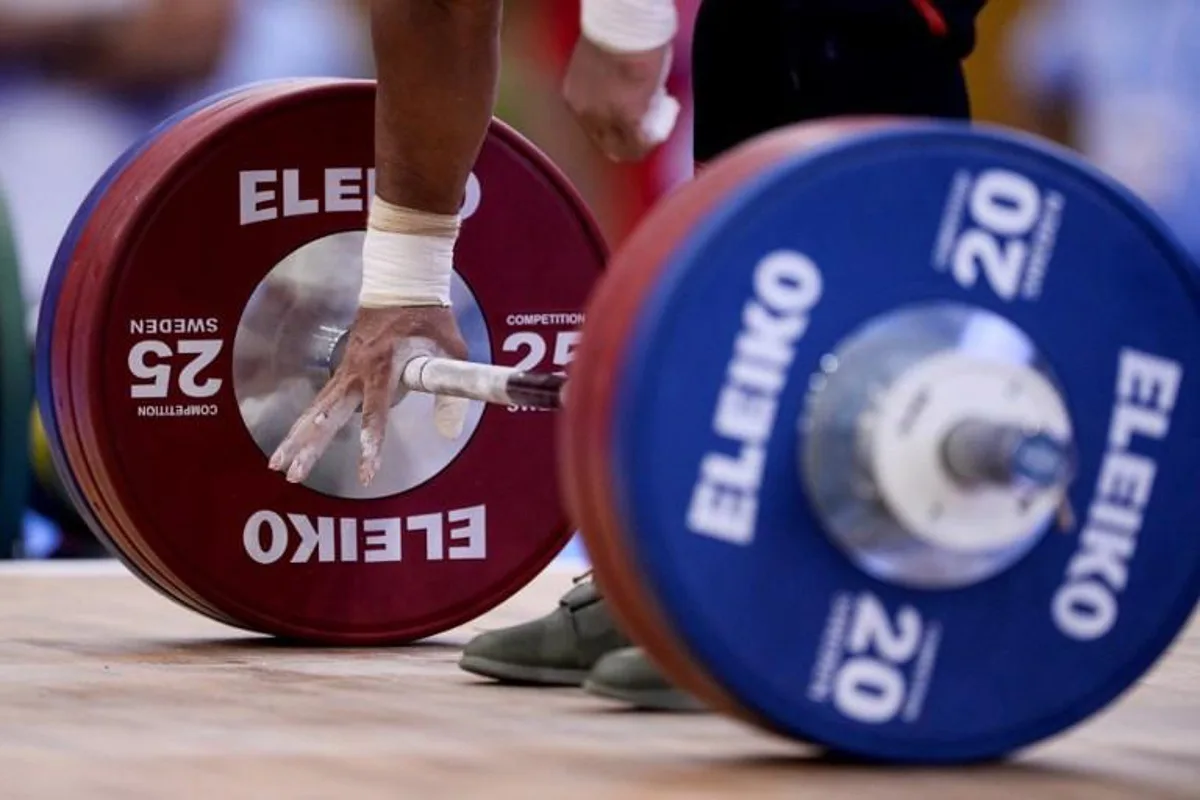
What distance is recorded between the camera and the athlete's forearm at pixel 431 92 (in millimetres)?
2098

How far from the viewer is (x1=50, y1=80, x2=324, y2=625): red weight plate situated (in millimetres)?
2387

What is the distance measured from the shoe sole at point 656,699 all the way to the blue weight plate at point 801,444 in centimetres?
40

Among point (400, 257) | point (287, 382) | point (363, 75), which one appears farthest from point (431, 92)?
point (363, 75)

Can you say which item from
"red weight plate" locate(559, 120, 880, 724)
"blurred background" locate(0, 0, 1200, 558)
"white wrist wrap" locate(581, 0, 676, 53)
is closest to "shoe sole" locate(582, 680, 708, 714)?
"red weight plate" locate(559, 120, 880, 724)

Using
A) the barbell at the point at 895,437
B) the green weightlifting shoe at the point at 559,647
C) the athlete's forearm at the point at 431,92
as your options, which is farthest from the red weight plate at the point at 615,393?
the athlete's forearm at the point at 431,92

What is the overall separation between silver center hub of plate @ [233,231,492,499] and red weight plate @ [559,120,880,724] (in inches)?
39.5

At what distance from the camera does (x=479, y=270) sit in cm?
245

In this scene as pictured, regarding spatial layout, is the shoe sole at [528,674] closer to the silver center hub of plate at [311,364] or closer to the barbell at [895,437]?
the silver center hub of plate at [311,364]

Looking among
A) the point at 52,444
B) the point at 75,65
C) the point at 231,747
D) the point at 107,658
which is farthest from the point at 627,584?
the point at 75,65

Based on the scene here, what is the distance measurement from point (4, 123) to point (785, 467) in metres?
2.62

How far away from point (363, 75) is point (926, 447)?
8.50 feet

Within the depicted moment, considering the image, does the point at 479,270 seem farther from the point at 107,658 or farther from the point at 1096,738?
the point at 1096,738

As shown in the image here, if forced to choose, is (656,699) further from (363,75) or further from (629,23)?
(363,75)

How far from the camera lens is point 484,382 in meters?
1.99
